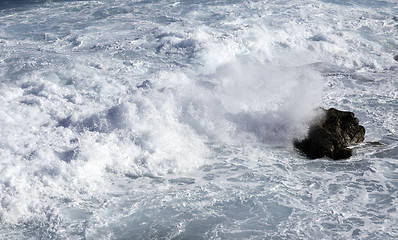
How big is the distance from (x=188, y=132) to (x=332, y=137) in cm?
380

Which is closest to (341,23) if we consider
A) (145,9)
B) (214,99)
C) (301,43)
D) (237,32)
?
(301,43)

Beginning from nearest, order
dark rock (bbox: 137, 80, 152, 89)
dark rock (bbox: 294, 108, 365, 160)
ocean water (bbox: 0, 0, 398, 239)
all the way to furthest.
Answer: ocean water (bbox: 0, 0, 398, 239)
dark rock (bbox: 294, 108, 365, 160)
dark rock (bbox: 137, 80, 152, 89)

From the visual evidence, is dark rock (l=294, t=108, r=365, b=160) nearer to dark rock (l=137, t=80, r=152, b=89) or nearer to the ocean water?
the ocean water

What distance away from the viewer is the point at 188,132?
10.9 metres

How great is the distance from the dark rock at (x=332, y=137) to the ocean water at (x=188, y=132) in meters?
0.23

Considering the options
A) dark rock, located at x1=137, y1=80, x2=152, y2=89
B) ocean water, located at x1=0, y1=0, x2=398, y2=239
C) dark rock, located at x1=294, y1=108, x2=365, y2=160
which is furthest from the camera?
dark rock, located at x1=137, y1=80, x2=152, y2=89

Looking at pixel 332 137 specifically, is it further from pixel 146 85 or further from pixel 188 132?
pixel 146 85

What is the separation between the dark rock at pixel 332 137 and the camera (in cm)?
955

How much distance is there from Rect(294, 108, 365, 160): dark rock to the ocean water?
0.75 ft

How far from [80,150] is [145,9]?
14.4 m

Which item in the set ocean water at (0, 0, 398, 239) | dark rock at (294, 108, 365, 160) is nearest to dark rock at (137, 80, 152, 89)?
ocean water at (0, 0, 398, 239)

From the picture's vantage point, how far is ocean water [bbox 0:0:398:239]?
7629mm

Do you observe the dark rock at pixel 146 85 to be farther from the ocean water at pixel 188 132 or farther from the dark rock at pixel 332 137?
the dark rock at pixel 332 137

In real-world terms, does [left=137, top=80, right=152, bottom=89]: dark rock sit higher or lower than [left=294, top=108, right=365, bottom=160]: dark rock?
higher
